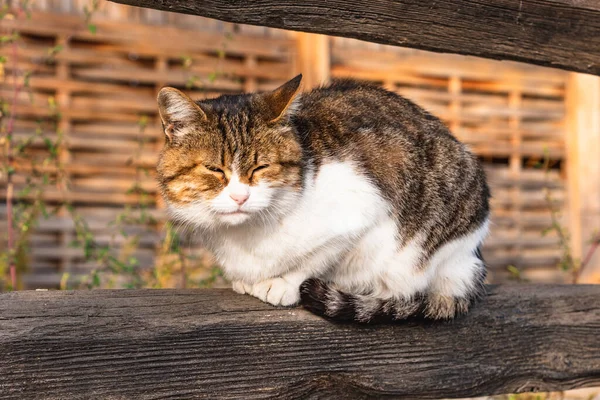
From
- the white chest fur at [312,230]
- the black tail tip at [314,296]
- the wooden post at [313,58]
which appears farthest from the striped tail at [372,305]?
the wooden post at [313,58]

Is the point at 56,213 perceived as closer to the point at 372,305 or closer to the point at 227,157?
the point at 227,157

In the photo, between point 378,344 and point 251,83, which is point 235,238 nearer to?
point 378,344

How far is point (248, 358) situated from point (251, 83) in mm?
3681

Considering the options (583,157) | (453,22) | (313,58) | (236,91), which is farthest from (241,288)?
(583,157)

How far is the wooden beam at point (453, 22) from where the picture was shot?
5.22 ft

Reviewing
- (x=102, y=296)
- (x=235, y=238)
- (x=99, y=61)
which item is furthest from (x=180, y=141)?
(x=99, y=61)

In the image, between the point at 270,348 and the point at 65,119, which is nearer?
the point at 270,348

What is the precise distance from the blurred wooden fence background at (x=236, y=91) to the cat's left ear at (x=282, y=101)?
2.27 meters

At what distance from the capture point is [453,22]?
177 cm

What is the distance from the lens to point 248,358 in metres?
1.62

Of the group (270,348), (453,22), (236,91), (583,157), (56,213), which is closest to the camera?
(270,348)

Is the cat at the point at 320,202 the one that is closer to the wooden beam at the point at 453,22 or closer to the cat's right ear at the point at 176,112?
the cat's right ear at the point at 176,112

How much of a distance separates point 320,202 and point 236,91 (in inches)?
133

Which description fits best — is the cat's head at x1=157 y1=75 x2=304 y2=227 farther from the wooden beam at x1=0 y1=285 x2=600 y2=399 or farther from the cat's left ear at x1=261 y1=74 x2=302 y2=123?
the wooden beam at x1=0 y1=285 x2=600 y2=399
